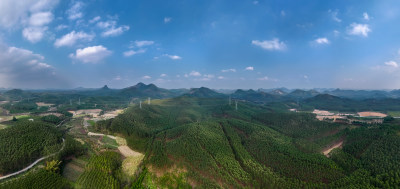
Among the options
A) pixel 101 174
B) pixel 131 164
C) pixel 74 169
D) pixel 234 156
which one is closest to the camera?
pixel 101 174

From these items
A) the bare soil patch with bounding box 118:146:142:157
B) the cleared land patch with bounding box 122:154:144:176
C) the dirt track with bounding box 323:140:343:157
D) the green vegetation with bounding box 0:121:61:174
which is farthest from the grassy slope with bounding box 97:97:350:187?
the green vegetation with bounding box 0:121:61:174

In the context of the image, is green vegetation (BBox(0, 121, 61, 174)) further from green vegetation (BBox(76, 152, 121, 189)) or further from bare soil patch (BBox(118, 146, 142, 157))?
bare soil patch (BBox(118, 146, 142, 157))

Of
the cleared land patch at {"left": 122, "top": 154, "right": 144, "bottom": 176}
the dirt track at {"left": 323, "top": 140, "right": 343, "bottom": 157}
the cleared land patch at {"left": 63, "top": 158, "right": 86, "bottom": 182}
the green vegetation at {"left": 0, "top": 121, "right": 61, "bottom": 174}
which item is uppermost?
the green vegetation at {"left": 0, "top": 121, "right": 61, "bottom": 174}

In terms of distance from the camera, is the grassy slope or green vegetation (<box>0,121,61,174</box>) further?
the grassy slope

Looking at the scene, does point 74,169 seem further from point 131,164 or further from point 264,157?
point 264,157

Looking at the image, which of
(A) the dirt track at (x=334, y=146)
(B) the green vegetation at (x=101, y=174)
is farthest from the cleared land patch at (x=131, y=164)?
(A) the dirt track at (x=334, y=146)

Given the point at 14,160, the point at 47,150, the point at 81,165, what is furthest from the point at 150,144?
the point at 14,160

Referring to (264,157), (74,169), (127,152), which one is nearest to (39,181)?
(74,169)

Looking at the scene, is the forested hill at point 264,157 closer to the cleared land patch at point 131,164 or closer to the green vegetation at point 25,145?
the cleared land patch at point 131,164

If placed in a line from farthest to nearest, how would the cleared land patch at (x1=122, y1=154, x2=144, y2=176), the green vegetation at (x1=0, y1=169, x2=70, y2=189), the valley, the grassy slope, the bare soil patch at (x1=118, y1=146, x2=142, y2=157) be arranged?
the bare soil patch at (x1=118, y1=146, x2=142, y2=157) < the cleared land patch at (x1=122, y1=154, x2=144, y2=176) < the grassy slope < the valley < the green vegetation at (x1=0, y1=169, x2=70, y2=189)
